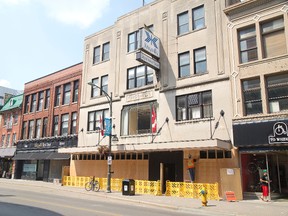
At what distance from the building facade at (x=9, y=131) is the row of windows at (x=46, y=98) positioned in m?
2.39

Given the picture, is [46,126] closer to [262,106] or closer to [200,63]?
[200,63]

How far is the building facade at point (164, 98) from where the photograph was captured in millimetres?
20594

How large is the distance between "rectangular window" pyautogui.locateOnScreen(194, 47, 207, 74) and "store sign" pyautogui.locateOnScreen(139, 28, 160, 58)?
3.36 meters

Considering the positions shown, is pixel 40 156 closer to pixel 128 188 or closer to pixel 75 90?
pixel 75 90

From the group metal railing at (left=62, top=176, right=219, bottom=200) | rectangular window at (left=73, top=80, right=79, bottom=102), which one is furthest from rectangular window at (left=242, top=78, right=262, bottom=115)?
rectangular window at (left=73, top=80, right=79, bottom=102)

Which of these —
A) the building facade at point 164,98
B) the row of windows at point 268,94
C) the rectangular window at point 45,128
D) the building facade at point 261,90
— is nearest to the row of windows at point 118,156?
the building facade at point 164,98

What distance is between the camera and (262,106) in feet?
61.2

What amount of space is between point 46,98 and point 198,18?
76.3 feet

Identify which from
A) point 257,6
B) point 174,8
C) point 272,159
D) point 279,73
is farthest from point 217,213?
point 174,8

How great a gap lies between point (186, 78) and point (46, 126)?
2112 cm

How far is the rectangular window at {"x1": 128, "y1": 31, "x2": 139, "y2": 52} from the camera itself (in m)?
27.3

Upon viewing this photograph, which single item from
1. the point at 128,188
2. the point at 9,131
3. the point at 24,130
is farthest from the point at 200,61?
the point at 9,131

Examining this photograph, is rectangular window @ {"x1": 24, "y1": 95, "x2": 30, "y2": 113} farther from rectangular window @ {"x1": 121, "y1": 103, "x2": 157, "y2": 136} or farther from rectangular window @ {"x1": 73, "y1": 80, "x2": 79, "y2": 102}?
rectangular window @ {"x1": 121, "y1": 103, "x2": 157, "y2": 136}

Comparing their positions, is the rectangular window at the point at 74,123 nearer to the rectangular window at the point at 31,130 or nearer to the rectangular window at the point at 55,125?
the rectangular window at the point at 55,125
